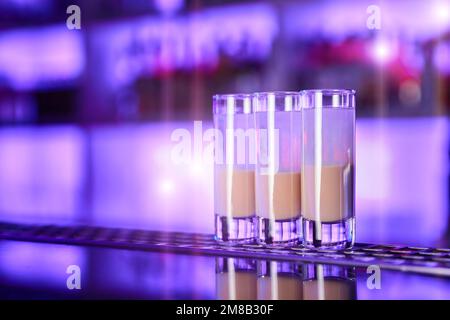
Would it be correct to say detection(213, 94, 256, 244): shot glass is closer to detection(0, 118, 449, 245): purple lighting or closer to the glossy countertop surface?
the glossy countertop surface

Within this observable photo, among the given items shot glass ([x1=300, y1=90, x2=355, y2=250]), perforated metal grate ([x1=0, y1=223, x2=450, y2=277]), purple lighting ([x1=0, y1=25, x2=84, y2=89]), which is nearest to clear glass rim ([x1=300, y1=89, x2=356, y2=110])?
shot glass ([x1=300, y1=90, x2=355, y2=250])

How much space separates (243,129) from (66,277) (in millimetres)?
354

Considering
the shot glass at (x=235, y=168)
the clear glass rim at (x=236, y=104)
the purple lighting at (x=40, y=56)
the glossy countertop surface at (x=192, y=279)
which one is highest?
the purple lighting at (x=40, y=56)

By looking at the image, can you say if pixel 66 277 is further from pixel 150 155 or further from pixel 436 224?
pixel 150 155

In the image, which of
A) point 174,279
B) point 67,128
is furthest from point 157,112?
point 174,279

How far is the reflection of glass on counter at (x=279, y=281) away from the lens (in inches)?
26.9

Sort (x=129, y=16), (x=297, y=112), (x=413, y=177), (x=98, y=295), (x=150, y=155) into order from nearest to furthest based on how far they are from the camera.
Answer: (x=98, y=295) → (x=297, y=112) → (x=413, y=177) → (x=129, y=16) → (x=150, y=155)

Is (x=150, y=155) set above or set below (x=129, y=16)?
below

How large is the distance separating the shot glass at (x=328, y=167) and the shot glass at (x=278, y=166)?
0.02 meters

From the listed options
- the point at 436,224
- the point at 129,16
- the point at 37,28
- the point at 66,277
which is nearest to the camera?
the point at 66,277

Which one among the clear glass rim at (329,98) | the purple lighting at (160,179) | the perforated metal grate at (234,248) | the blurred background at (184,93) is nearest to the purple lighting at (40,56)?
the blurred background at (184,93)

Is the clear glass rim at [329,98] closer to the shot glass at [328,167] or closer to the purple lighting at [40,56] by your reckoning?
the shot glass at [328,167]

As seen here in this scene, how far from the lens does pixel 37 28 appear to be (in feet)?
10.4

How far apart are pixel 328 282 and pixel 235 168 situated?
299 mm
